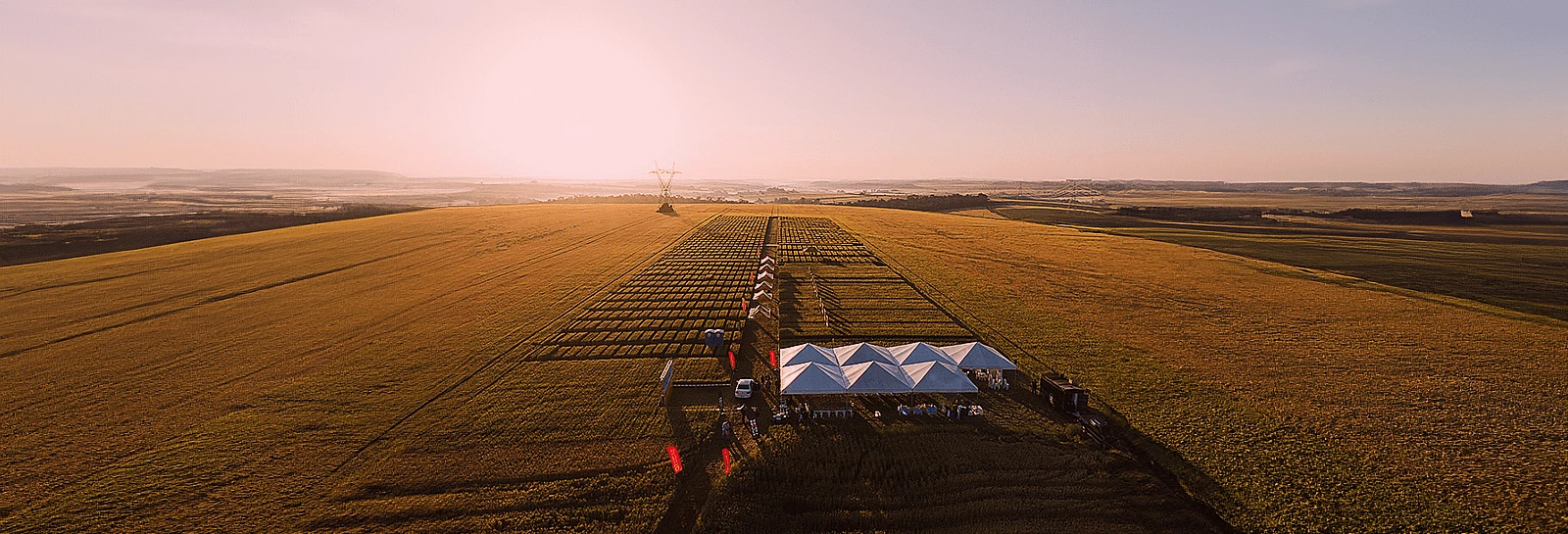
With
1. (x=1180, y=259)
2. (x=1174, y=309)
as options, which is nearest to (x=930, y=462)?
(x=1174, y=309)

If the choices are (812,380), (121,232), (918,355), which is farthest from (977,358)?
(121,232)

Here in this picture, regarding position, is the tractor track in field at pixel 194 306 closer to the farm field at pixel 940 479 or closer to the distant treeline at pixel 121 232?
the distant treeline at pixel 121 232

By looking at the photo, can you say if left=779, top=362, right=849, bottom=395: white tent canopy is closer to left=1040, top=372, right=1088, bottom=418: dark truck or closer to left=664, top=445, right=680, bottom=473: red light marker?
left=664, top=445, right=680, bottom=473: red light marker

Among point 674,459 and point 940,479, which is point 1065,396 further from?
point 674,459

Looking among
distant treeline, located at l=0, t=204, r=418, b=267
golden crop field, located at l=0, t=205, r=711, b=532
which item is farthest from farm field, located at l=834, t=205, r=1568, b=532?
distant treeline, located at l=0, t=204, r=418, b=267

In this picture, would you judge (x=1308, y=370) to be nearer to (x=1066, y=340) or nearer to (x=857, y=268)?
(x=1066, y=340)
